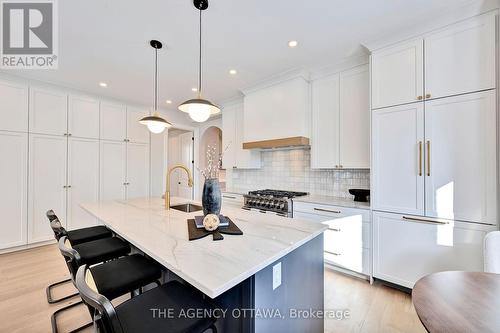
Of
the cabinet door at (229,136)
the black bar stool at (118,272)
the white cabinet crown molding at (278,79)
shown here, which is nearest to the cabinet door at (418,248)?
the white cabinet crown molding at (278,79)

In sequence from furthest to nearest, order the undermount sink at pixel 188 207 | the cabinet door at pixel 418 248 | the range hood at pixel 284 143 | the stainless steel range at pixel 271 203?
1. the range hood at pixel 284 143
2. the stainless steel range at pixel 271 203
3. the undermount sink at pixel 188 207
4. the cabinet door at pixel 418 248

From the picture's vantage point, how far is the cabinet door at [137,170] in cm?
427

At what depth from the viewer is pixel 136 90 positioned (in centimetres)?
364

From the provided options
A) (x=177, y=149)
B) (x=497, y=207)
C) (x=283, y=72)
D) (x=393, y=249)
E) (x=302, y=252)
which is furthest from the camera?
(x=177, y=149)

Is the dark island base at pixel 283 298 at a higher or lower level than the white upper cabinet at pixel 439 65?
lower

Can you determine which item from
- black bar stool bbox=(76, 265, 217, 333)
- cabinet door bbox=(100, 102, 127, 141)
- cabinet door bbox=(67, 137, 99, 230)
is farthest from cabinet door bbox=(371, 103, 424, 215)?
cabinet door bbox=(67, 137, 99, 230)

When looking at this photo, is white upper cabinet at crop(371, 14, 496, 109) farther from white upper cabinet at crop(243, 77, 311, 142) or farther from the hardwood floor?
the hardwood floor

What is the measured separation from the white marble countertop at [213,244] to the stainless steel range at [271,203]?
1020 mm

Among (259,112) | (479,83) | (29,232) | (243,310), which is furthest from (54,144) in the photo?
(479,83)

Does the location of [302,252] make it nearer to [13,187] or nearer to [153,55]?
[153,55]

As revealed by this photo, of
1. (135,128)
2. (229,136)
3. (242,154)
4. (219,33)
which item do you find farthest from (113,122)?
(219,33)

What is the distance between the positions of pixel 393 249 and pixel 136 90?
14.0 ft

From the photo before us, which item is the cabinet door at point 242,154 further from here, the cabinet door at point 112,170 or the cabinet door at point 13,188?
the cabinet door at point 13,188

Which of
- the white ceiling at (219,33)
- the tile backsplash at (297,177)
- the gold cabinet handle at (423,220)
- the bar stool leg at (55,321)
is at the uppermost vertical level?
the white ceiling at (219,33)
